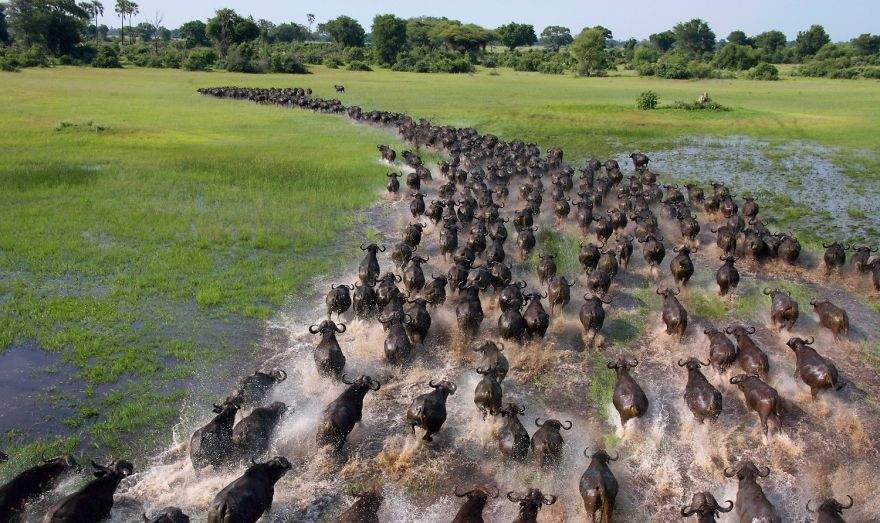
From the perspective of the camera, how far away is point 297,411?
29.8ft

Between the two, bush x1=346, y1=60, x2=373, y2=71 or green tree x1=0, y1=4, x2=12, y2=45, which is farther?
green tree x1=0, y1=4, x2=12, y2=45

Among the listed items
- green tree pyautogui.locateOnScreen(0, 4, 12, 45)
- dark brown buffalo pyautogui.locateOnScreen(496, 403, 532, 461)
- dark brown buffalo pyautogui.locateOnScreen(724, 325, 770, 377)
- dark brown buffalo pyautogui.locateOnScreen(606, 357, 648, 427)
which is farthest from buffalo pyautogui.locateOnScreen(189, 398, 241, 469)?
green tree pyautogui.locateOnScreen(0, 4, 12, 45)

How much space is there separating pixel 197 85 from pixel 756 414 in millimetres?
54433

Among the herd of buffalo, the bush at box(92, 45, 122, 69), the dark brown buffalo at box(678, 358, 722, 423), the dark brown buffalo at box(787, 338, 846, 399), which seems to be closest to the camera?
the herd of buffalo

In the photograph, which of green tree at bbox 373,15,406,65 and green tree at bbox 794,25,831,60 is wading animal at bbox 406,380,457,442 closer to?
green tree at bbox 373,15,406,65

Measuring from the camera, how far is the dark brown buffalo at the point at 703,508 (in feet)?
A: 21.9

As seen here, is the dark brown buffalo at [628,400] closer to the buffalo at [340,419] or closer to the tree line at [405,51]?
the buffalo at [340,419]

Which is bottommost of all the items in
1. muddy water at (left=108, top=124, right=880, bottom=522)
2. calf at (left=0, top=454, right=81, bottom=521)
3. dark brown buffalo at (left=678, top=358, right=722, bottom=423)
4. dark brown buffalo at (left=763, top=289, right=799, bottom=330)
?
muddy water at (left=108, top=124, right=880, bottom=522)

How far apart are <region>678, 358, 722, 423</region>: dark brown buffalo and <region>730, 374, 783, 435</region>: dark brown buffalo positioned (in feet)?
1.41

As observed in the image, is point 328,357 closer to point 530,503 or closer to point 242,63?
point 530,503

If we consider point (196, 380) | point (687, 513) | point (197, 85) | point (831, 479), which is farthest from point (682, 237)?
point (197, 85)

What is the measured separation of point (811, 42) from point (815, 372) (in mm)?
107936

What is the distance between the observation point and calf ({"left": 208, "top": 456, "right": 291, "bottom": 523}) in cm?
652

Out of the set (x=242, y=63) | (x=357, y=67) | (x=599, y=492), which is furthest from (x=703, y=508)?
(x=357, y=67)
